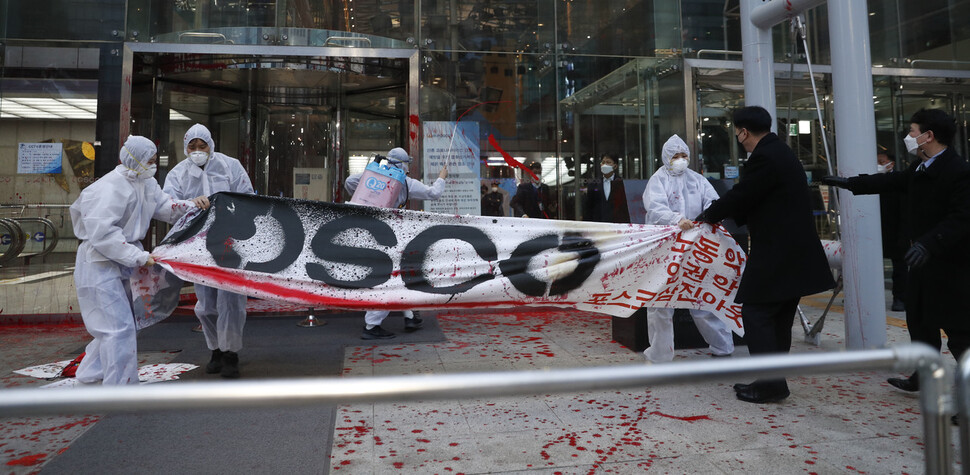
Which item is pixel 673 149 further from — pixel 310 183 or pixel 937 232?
pixel 310 183

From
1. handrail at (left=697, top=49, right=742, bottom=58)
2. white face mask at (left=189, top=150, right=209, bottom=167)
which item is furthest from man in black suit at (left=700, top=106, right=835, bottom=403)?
handrail at (left=697, top=49, right=742, bottom=58)

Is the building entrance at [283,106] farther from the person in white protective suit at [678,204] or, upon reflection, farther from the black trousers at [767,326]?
the black trousers at [767,326]

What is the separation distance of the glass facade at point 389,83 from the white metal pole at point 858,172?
6.71 ft

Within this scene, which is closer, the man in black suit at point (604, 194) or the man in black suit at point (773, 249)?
the man in black suit at point (773, 249)

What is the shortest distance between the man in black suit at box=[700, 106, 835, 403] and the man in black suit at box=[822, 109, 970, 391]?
1.59 feet

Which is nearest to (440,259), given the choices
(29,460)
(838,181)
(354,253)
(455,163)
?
(354,253)

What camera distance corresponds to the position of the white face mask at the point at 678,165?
4.91 m

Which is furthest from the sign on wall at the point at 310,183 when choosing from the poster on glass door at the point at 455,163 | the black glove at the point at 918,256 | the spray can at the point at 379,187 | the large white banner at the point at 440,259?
the black glove at the point at 918,256

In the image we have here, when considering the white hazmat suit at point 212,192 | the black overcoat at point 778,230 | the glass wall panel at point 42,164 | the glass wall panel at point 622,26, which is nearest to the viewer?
the black overcoat at point 778,230

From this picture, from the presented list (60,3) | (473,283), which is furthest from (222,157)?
(60,3)

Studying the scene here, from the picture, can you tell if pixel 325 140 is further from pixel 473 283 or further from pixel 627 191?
pixel 473 283

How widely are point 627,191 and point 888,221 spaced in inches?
118

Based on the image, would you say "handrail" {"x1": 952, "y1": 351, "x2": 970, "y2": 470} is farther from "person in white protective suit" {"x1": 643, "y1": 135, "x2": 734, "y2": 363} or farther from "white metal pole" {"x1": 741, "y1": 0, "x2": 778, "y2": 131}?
"white metal pole" {"x1": 741, "y1": 0, "x2": 778, "y2": 131}

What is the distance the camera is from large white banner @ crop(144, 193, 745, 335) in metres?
4.05
